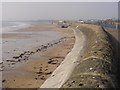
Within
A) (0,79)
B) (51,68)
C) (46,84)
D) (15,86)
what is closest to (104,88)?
(46,84)

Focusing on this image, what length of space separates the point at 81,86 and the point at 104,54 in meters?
5.18

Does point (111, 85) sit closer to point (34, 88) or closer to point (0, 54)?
point (34, 88)

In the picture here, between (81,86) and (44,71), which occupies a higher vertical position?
(81,86)

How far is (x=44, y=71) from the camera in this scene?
16.9 m

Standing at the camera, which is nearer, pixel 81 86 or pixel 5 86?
pixel 81 86

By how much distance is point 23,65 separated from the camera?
1875 centimetres

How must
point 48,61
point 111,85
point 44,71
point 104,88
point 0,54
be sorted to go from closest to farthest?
point 104,88 < point 111,85 < point 44,71 < point 48,61 < point 0,54

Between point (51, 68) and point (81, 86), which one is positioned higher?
point (81, 86)

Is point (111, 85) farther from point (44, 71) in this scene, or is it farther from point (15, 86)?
point (44, 71)

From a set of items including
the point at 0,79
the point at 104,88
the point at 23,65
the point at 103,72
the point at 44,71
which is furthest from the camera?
the point at 23,65

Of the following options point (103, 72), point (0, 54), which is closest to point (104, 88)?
point (103, 72)

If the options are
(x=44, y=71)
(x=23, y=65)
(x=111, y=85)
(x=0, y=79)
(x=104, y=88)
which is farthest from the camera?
(x=23, y=65)

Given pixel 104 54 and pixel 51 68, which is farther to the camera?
pixel 51 68

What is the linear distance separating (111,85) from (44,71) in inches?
305
